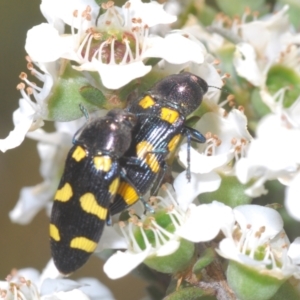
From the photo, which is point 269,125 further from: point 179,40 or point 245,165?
point 179,40

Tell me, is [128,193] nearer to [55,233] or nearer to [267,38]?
[55,233]

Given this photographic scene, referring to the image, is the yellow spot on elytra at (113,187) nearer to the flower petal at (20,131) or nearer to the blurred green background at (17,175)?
the flower petal at (20,131)

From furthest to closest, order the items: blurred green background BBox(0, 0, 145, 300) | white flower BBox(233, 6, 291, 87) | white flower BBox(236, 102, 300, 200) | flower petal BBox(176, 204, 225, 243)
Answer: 1. blurred green background BBox(0, 0, 145, 300)
2. white flower BBox(233, 6, 291, 87)
3. flower petal BBox(176, 204, 225, 243)
4. white flower BBox(236, 102, 300, 200)

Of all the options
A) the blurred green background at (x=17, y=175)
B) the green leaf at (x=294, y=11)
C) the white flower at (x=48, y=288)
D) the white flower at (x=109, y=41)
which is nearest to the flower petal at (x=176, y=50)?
the white flower at (x=109, y=41)

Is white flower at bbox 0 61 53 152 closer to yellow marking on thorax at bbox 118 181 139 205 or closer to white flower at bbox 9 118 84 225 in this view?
yellow marking on thorax at bbox 118 181 139 205

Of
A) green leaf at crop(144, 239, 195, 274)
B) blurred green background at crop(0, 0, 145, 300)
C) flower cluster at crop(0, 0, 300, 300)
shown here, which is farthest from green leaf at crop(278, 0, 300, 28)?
blurred green background at crop(0, 0, 145, 300)

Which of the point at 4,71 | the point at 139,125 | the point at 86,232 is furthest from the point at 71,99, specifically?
the point at 4,71
